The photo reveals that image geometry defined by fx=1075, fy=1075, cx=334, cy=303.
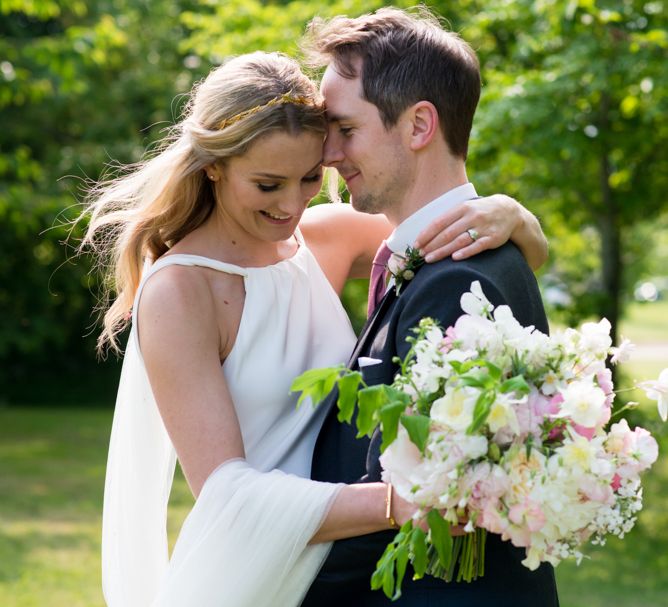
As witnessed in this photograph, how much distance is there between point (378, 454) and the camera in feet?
8.87

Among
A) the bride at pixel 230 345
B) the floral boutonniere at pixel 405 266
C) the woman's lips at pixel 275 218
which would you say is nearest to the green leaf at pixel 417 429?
the bride at pixel 230 345

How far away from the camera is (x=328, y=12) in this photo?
10828 millimetres

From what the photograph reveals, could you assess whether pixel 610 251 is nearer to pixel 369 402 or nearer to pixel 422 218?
pixel 422 218

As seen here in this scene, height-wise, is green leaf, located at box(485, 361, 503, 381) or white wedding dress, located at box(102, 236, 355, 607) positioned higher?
green leaf, located at box(485, 361, 503, 381)

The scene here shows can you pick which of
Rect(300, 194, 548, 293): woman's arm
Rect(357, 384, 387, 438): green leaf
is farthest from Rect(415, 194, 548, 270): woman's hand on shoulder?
Rect(357, 384, 387, 438): green leaf

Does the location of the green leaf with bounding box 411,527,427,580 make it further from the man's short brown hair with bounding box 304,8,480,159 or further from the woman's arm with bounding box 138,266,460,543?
the man's short brown hair with bounding box 304,8,480,159

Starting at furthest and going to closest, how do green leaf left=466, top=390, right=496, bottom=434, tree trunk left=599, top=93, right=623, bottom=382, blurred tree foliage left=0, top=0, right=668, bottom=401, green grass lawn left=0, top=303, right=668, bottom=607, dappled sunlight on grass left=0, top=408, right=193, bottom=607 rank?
tree trunk left=599, top=93, right=623, bottom=382 → dappled sunlight on grass left=0, top=408, right=193, bottom=607 → green grass lawn left=0, top=303, right=668, bottom=607 → blurred tree foliage left=0, top=0, right=668, bottom=401 → green leaf left=466, top=390, right=496, bottom=434

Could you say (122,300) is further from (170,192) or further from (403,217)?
(403,217)

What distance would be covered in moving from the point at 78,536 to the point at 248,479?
8246 millimetres

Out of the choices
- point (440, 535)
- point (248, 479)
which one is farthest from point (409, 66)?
point (440, 535)

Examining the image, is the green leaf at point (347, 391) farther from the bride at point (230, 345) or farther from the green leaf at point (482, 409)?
the bride at point (230, 345)

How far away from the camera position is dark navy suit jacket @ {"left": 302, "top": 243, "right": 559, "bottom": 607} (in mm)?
2795

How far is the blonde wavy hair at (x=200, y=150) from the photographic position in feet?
10.3

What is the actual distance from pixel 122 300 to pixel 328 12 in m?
7.85
